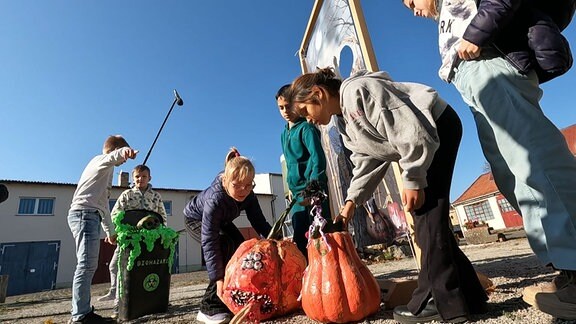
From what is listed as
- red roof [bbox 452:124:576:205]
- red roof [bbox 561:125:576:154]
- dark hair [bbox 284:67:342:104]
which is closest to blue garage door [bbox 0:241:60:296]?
dark hair [bbox 284:67:342:104]

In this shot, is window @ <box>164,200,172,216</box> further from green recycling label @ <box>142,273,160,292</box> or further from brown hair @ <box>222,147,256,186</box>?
brown hair @ <box>222,147,256,186</box>

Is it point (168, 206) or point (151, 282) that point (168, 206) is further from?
point (151, 282)

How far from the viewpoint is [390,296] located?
1735 mm

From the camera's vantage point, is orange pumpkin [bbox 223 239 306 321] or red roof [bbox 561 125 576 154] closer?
orange pumpkin [bbox 223 239 306 321]

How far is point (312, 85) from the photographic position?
5.83 ft

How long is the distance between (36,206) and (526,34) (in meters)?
23.5

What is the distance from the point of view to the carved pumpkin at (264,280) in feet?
5.74

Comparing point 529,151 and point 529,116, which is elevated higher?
point 529,116

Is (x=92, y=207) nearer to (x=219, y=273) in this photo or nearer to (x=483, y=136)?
(x=219, y=273)

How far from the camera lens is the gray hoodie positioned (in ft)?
4.17

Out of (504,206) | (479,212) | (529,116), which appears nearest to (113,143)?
(529,116)

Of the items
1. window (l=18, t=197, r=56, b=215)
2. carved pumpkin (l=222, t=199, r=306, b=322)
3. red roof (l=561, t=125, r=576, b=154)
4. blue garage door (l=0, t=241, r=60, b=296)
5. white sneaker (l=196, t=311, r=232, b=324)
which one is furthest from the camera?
red roof (l=561, t=125, r=576, b=154)

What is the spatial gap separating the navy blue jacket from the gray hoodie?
12.7 inches

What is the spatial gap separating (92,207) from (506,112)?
123 inches
